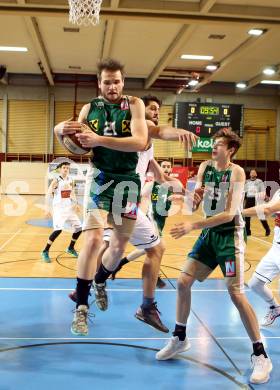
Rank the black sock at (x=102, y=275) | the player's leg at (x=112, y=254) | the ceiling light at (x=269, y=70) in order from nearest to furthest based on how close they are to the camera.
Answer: the player's leg at (x=112, y=254) < the black sock at (x=102, y=275) < the ceiling light at (x=269, y=70)

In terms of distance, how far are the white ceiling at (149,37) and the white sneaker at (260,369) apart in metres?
9.27

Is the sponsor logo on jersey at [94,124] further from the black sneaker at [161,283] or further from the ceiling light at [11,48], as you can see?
the ceiling light at [11,48]

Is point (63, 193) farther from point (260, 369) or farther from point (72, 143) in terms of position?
point (260, 369)

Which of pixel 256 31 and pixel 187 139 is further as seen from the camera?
pixel 256 31

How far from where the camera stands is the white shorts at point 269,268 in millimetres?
4969

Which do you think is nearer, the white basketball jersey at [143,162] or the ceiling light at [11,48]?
the white basketball jersey at [143,162]

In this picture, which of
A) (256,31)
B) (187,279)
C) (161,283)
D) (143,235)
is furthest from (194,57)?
(187,279)

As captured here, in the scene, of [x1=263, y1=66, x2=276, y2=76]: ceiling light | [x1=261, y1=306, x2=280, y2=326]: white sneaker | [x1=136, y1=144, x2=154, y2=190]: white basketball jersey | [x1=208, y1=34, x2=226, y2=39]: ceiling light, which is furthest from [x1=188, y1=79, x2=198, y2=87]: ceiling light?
[x1=261, y1=306, x2=280, y2=326]: white sneaker

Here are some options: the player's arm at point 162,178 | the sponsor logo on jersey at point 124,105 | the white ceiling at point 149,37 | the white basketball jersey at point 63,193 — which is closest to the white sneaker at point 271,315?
the player's arm at point 162,178

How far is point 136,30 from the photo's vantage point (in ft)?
48.3

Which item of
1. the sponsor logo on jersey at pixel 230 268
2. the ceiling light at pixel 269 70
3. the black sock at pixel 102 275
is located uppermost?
the ceiling light at pixel 269 70

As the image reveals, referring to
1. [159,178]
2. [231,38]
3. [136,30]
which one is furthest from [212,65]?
[159,178]

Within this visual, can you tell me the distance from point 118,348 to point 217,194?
1687mm

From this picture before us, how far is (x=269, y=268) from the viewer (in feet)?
16.4
